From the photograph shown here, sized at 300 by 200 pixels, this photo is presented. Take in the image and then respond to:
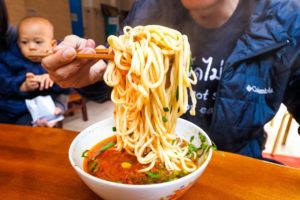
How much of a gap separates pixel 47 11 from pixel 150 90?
1156 mm

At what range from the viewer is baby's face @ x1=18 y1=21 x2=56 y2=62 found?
5.12ft

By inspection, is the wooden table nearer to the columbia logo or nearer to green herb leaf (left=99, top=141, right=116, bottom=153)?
green herb leaf (left=99, top=141, right=116, bottom=153)

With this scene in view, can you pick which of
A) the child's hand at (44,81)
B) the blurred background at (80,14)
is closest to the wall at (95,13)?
the blurred background at (80,14)

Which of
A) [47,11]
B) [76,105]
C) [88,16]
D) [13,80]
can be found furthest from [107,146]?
[76,105]

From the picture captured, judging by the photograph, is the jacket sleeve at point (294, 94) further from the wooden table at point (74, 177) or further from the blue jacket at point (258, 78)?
the wooden table at point (74, 177)

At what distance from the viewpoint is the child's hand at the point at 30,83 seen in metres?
1.70

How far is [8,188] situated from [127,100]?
1.29 feet

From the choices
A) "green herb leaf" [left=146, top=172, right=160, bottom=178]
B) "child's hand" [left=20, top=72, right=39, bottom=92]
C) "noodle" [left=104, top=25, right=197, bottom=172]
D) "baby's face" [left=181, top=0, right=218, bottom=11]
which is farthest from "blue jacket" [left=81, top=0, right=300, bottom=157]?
"child's hand" [left=20, top=72, right=39, bottom=92]

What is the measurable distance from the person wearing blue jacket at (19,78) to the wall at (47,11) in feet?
0.26

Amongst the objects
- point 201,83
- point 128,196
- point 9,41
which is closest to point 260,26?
point 201,83

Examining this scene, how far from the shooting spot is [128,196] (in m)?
0.49

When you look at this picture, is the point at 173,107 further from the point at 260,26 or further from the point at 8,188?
the point at 260,26

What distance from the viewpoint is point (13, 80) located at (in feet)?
5.71

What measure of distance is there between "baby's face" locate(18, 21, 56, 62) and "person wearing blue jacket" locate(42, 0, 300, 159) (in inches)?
23.8
